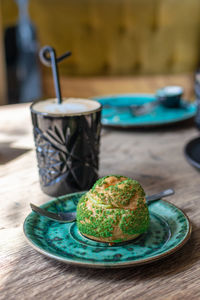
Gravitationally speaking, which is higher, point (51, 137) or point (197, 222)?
point (51, 137)

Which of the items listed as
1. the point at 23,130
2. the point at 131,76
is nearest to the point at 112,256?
the point at 23,130

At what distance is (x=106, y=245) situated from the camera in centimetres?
44

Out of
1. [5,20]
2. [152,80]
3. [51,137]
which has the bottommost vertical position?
[152,80]

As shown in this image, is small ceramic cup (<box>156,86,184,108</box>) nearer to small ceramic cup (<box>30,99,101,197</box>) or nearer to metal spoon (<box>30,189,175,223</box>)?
small ceramic cup (<box>30,99,101,197</box>)

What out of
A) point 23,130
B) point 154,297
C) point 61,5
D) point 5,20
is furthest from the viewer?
point 5,20

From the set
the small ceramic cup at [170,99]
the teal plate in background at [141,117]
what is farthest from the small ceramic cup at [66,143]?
the small ceramic cup at [170,99]

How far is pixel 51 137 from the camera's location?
22.8 inches

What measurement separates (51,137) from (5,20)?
1982 millimetres

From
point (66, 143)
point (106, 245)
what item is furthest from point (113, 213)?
point (66, 143)

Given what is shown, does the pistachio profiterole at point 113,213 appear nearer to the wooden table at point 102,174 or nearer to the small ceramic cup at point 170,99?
the wooden table at point 102,174

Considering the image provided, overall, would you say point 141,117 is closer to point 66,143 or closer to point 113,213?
point 66,143

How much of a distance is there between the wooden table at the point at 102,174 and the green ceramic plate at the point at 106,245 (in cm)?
2

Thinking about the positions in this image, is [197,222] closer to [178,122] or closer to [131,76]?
[178,122]

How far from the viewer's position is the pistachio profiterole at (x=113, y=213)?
436mm
